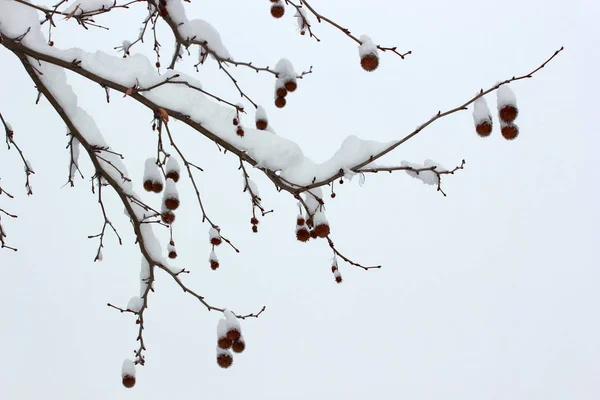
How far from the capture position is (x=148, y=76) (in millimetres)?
2717

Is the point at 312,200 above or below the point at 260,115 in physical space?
below

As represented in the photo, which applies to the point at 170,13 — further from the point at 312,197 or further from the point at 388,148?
the point at 388,148

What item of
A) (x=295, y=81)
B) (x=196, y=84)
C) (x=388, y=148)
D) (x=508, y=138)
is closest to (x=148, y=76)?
(x=196, y=84)

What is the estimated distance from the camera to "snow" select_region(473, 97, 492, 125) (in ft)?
7.21

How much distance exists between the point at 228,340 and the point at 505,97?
5.98 feet

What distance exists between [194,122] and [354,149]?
2.74 feet

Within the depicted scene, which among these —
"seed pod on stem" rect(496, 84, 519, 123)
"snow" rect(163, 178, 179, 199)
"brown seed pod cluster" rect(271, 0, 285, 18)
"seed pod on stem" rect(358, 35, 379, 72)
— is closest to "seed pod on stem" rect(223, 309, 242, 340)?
"snow" rect(163, 178, 179, 199)

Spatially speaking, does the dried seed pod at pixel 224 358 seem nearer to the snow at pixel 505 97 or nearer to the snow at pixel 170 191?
the snow at pixel 170 191

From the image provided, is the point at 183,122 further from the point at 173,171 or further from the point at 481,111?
the point at 481,111

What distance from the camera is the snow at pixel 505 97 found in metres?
2.19

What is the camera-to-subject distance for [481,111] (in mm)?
2211

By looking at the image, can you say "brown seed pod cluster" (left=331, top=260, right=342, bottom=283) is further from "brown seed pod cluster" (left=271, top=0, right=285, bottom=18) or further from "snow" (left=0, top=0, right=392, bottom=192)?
"brown seed pod cluster" (left=271, top=0, right=285, bottom=18)

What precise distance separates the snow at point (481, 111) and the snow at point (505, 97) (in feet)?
0.17

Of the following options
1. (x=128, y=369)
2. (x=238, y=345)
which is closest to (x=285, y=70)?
(x=238, y=345)
